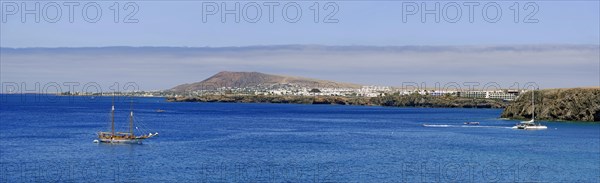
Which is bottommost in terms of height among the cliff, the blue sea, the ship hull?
the blue sea

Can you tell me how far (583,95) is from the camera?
124 metres

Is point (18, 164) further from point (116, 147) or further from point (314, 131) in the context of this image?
point (314, 131)

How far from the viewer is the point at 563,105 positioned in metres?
127

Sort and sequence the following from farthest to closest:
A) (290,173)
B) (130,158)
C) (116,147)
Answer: (116,147) → (130,158) → (290,173)

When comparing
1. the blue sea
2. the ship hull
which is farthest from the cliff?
the ship hull

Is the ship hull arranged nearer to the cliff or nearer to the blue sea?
the blue sea

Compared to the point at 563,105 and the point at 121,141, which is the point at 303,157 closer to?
the point at 121,141

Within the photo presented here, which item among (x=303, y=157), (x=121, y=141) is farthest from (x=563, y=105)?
(x=121, y=141)

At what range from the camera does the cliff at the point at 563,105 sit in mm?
122000

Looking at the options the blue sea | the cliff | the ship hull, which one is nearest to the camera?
the blue sea

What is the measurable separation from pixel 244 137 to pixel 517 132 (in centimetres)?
3769

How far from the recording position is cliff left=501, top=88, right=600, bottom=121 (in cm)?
12200

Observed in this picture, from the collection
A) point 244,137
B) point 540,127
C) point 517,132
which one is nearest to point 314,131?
point 244,137

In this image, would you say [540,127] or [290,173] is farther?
[540,127]
